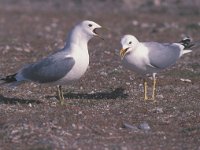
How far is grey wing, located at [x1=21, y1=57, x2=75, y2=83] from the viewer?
12094 mm

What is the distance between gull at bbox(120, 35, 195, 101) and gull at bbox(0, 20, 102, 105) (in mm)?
808

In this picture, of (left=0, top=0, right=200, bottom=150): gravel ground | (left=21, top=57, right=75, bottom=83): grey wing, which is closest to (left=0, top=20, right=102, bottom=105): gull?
(left=21, top=57, right=75, bottom=83): grey wing

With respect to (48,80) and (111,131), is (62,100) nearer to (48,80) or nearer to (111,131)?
(48,80)

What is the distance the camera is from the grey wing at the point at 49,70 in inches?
476

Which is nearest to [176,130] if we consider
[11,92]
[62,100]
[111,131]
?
[111,131]

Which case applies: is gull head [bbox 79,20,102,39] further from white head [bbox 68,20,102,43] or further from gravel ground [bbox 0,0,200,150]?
gravel ground [bbox 0,0,200,150]

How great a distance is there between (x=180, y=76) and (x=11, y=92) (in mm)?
4293

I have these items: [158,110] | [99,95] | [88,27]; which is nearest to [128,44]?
[88,27]

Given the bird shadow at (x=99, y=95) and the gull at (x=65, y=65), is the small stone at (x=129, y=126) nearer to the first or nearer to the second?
the gull at (x=65, y=65)

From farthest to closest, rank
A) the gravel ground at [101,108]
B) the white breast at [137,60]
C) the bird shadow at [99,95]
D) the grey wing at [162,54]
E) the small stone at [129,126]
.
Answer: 1. the bird shadow at [99,95]
2. the grey wing at [162,54]
3. the white breast at [137,60]
4. the small stone at [129,126]
5. the gravel ground at [101,108]

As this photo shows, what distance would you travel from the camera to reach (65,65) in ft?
39.6

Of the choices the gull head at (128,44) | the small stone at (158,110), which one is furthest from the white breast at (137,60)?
the small stone at (158,110)

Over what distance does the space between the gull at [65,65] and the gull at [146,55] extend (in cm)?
81

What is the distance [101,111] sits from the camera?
12164 millimetres
